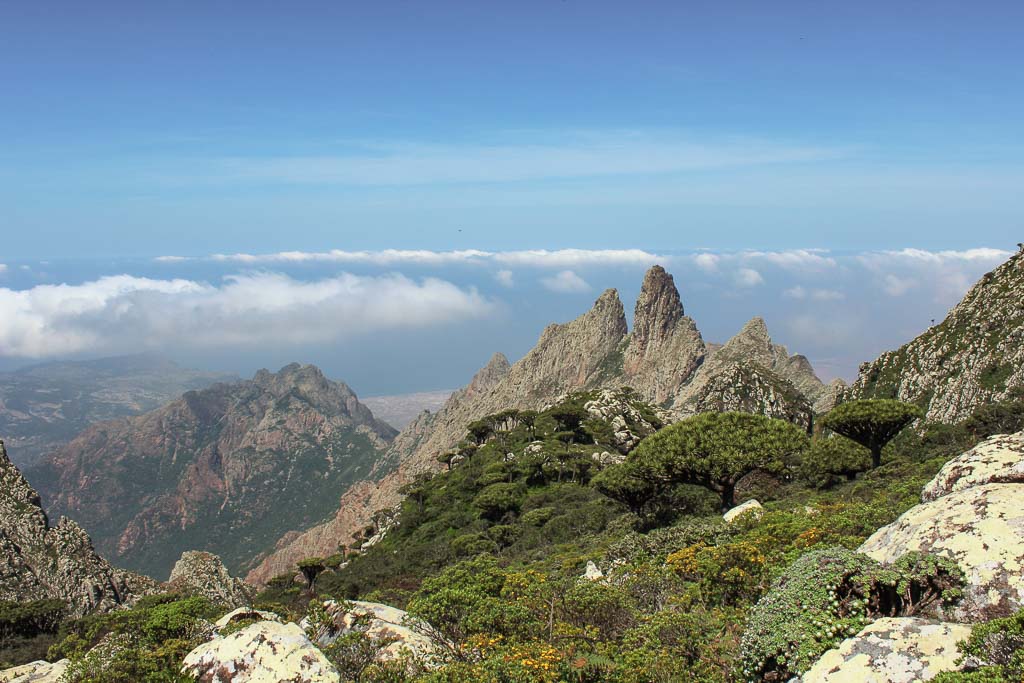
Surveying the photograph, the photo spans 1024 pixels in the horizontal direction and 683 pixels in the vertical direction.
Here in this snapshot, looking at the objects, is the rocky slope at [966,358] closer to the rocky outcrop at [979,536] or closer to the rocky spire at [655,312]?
the rocky outcrop at [979,536]

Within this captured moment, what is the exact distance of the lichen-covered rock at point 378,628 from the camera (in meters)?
16.9

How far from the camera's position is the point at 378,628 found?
17750mm

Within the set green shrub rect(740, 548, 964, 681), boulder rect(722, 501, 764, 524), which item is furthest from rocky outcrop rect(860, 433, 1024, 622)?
boulder rect(722, 501, 764, 524)

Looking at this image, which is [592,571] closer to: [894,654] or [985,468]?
[985,468]

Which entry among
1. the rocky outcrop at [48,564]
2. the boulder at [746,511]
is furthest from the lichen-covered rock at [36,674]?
the rocky outcrop at [48,564]

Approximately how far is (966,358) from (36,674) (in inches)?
2654

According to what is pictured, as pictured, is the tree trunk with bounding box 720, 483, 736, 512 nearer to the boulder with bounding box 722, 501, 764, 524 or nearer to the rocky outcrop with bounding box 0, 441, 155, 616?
the boulder with bounding box 722, 501, 764, 524

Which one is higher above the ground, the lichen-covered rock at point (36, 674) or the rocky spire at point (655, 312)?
the rocky spire at point (655, 312)

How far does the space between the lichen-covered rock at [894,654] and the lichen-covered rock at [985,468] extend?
5.70 metres

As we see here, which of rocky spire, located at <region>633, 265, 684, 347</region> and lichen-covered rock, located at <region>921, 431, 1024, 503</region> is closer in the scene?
lichen-covered rock, located at <region>921, 431, 1024, 503</region>

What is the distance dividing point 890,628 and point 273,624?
503 inches

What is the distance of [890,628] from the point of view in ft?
36.6

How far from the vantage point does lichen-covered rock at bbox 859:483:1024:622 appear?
1164 centimetres

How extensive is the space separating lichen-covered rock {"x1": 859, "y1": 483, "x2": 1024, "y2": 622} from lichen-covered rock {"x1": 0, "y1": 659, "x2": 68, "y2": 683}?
21.9 metres
